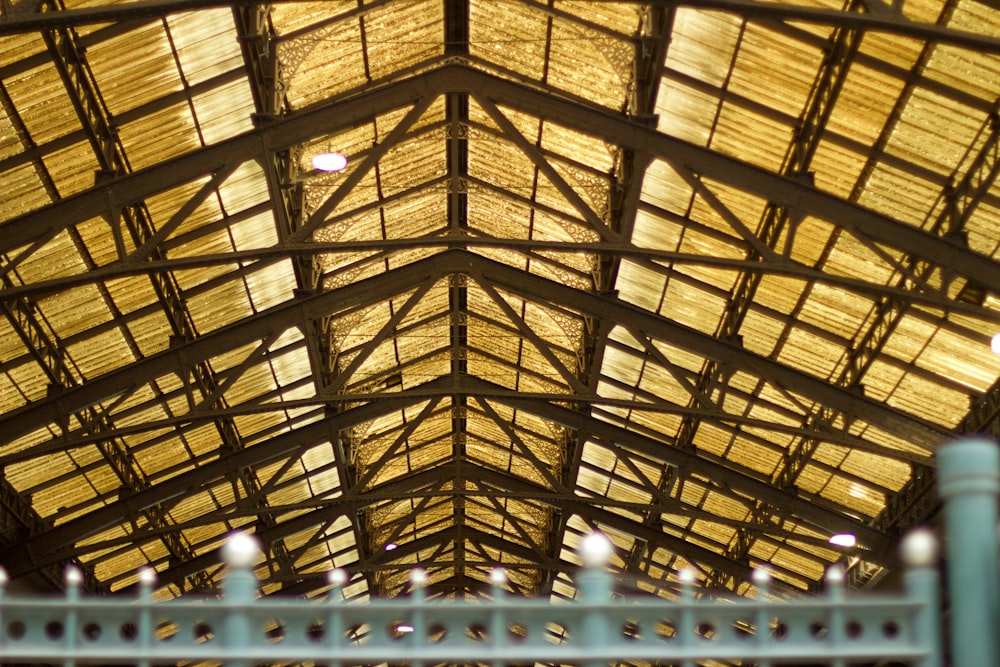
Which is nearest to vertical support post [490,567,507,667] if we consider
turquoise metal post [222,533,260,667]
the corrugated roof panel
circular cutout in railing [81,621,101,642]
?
turquoise metal post [222,533,260,667]

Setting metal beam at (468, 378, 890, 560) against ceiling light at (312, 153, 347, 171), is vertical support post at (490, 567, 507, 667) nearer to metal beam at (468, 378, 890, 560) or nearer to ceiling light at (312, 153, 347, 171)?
ceiling light at (312, 153, 347, 171)

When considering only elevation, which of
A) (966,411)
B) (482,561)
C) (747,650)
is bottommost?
(747,650)

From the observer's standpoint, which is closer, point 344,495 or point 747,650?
point 747,650

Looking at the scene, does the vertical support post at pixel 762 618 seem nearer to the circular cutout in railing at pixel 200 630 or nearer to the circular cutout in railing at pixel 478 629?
the circular cutout in railing at pixel 478 629

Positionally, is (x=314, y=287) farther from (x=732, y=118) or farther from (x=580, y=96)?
(x=732, y=118)

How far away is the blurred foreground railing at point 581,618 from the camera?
6.37 m

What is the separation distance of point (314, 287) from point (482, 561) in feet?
72.9

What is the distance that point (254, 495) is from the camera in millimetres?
32688

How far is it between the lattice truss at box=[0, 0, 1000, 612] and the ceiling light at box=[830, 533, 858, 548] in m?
0.26

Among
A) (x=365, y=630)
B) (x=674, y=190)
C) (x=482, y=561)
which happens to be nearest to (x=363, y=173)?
(x=674, y=190)

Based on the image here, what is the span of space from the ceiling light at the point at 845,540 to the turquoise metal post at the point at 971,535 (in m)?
25.1

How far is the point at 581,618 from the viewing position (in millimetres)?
6590

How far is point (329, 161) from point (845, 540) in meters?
15.0

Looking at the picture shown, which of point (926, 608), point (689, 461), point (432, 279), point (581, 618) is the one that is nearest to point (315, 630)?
point (689, 461)
